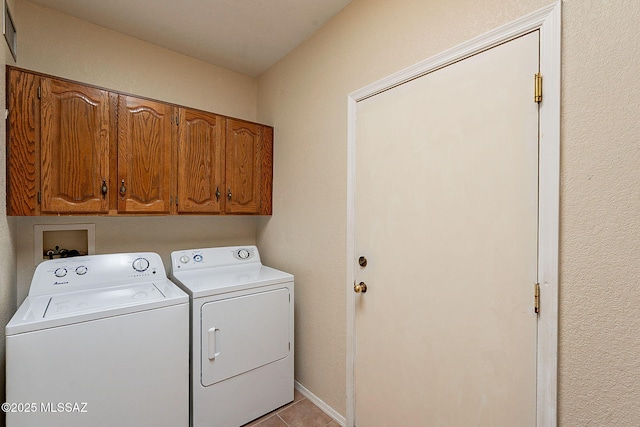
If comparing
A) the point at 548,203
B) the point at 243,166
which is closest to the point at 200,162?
the point at 243,166

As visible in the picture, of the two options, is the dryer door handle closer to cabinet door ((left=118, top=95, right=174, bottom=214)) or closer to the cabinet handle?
cabinet door ((left=118, top=95, right=174, bottom=214))

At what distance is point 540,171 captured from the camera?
99 cm

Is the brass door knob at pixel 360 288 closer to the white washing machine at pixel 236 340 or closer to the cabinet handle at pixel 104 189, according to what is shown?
the white washing machine at pixel 236 340

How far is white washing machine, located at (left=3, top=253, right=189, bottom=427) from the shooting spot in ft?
3.95

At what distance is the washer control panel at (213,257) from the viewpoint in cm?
208

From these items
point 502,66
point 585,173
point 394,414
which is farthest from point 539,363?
point 502,66

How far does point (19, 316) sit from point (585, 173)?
2.34 metres

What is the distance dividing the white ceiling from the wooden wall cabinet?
555 mm

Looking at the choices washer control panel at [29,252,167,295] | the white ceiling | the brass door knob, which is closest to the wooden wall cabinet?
washer control panel at [29,252,167,295]

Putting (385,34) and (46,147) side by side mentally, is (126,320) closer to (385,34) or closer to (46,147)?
(46,147)

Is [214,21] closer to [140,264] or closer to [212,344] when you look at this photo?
[140,264]

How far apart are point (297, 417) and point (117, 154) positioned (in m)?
2.06

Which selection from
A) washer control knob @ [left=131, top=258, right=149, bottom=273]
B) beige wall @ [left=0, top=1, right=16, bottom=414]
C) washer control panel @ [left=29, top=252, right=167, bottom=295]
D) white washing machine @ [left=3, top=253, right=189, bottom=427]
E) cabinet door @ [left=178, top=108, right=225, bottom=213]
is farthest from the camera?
cabinet door @ [left=178, top=108, right=225, bottom=213]

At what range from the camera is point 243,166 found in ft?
7.48
